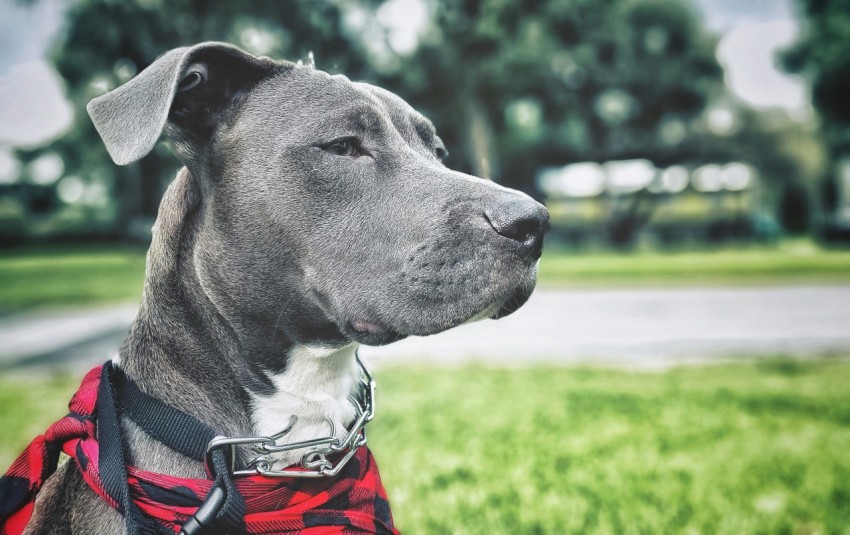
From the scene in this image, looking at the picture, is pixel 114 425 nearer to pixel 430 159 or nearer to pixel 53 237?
pixel 430 159

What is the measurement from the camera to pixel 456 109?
1069 inches

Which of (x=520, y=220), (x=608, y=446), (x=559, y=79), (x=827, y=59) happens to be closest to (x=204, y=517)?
(x=520, y=220)

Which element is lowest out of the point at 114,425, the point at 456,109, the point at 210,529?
the point at 456,109

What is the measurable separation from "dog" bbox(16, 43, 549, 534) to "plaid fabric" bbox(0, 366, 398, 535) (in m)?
0.08

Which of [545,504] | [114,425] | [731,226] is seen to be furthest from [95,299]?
[731,226]

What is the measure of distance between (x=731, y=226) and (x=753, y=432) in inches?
1113

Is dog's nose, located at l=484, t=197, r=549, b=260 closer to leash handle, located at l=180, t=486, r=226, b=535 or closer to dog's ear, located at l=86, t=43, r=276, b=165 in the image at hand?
dog's ear, located at l=86, t=43, r=276, b=165

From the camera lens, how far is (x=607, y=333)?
9.48 meters

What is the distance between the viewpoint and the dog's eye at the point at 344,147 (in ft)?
7.61

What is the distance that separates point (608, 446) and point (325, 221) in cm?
338

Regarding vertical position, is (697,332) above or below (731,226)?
above

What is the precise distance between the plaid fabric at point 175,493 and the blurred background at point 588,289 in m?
1.25

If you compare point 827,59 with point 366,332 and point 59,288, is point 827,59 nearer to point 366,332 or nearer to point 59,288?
point 59,288

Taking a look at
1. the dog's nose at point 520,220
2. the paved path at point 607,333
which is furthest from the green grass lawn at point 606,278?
the dog's nose at point 520,220
